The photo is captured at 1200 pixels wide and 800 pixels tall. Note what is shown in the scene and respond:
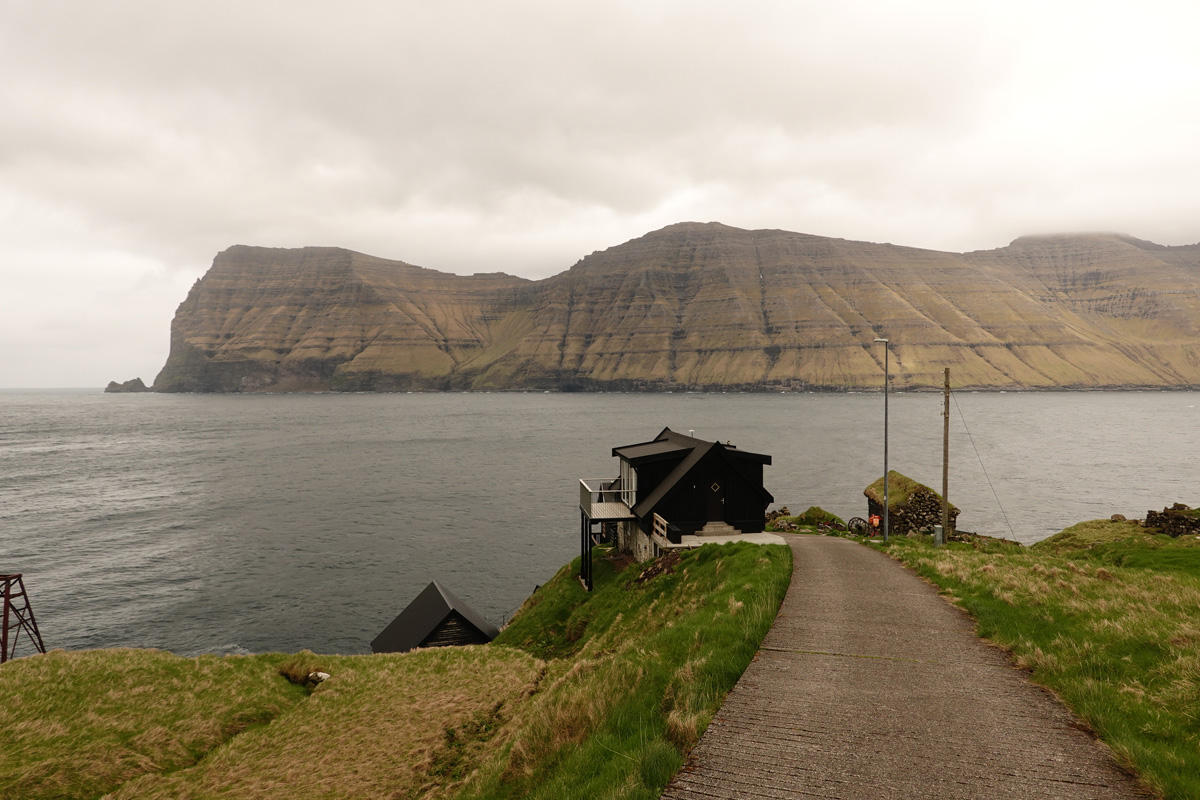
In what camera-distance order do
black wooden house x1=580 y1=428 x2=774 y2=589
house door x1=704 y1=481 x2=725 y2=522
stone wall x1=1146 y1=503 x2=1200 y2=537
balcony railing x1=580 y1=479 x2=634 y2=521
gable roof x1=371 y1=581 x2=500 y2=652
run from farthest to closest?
stone wall x1=1146 y1=503 x2=1200 y2=537 → balcony railing x1=580 y1=479 x2=634 y2=521 → gable roof x1=371 y1=581 x2=500 y2=652 → house door x1=704 y1=481 x2=725 y2=522 → black wooden house x1=580 y1=428 x2=774 y2=589

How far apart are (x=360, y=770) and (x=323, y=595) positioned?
36244 mm

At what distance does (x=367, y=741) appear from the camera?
736 inches

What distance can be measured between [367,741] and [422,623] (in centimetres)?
1842

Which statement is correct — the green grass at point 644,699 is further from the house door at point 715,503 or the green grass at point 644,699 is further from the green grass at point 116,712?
the green grass at point 116,712

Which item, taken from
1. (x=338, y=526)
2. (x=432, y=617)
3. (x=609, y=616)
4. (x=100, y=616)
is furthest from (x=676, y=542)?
(x=338, y=526)

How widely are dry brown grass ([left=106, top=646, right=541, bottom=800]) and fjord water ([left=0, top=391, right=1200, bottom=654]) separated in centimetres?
1822

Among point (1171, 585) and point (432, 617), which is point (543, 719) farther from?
point (432, 617)

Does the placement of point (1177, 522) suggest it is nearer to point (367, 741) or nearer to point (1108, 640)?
point (1108, 640)

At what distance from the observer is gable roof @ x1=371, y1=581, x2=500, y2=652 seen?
35219mm

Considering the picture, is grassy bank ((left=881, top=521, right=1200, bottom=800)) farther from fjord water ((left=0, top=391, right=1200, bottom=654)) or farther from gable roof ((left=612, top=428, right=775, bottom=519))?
fjord water ((left=0, top=391, right=1200, bottom=654))

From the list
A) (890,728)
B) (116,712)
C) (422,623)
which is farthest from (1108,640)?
(422,623)

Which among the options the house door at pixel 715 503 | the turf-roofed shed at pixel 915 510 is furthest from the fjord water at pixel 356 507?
the house door at pixel 715 503

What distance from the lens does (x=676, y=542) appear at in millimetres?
30797

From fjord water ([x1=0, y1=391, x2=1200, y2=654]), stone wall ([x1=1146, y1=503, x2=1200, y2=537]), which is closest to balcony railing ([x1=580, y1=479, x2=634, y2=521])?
fjord water ([x1=0, y1=391, x2=1200, y2=654])
